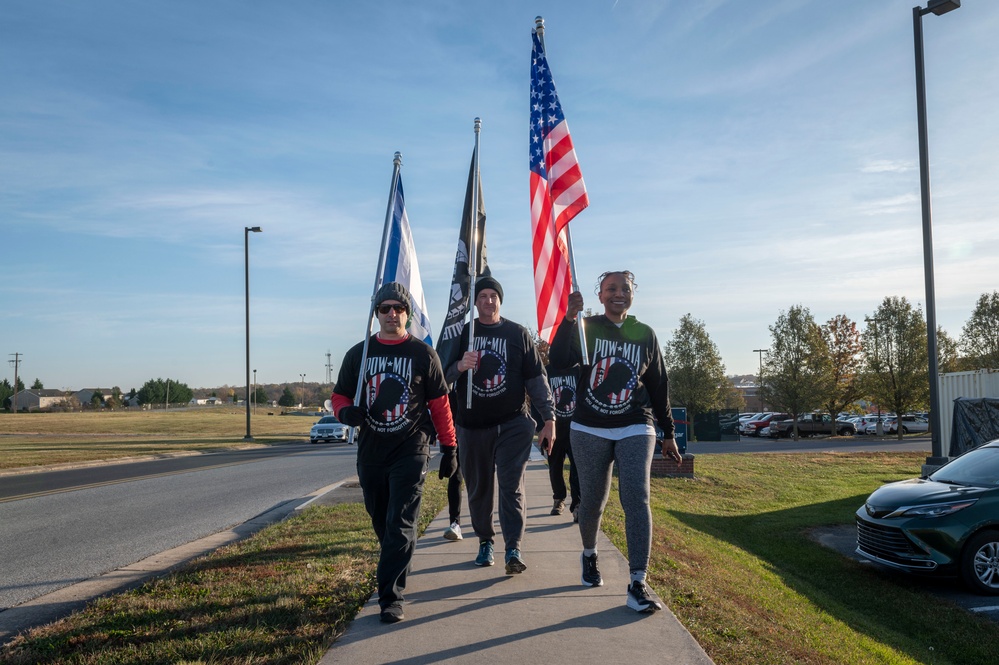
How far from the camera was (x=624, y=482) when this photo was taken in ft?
15.1

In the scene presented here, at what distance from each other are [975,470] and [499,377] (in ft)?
20.0

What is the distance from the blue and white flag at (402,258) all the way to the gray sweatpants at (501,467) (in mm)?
1230

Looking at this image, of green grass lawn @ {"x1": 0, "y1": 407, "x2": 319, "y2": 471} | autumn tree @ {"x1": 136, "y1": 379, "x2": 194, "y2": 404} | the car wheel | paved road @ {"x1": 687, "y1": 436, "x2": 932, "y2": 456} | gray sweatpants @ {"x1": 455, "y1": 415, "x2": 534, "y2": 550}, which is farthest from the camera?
autumn tree @ {"x1": 136, "y1": 379, "x2": 194, "y2": 404}

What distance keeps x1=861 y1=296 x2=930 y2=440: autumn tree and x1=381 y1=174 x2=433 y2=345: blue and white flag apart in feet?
147

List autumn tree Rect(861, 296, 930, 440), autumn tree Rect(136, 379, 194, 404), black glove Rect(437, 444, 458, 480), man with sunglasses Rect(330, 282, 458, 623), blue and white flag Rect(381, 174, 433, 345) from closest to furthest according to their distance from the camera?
1. man with sunglasses Rect(330, 282, 458, 623)
2. black glove Rect(437, 444, 458, 480)
3. blue and white flag Rect(381, 174, 433, 345)
4. autumn tree Rect(861, 296, 930, 440)
5. autumn tree Rect(136, 379, 194, 404)

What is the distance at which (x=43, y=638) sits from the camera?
4.43m

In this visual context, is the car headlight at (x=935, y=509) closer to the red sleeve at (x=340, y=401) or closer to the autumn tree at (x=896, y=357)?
the red sleeve at (x=340, y=401)

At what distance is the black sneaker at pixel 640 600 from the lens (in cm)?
440

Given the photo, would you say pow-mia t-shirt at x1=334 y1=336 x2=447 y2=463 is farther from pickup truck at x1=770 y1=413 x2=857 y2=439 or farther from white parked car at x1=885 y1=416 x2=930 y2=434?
white parked car at x1=885 y1=416 x2=930 y2=434

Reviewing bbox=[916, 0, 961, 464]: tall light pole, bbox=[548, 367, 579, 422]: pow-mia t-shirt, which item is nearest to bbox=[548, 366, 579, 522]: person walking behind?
bbox=[548, 367, 579, 422]: pow-mia t-shirt

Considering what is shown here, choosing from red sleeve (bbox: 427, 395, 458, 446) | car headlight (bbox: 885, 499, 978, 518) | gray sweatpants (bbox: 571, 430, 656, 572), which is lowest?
car headlight (bbox: 885, 499, 978, 518)

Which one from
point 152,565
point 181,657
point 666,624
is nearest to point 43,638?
point 181,657

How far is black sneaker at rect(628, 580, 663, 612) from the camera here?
4.40 metres

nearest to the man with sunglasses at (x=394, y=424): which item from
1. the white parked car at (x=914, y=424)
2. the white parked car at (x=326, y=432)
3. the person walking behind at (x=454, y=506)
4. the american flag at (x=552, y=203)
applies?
the american flag at (x=552, y=203)
